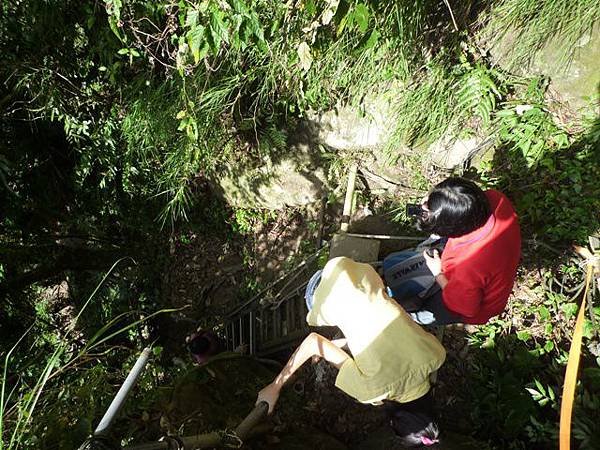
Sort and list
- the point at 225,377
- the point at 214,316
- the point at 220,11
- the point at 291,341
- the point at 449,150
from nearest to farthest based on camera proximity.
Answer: the point at 220,11 → the point at 225,377 → the point at 449,150 → the point at 291,341 → the point at 214,316

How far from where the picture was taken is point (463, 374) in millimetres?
3115

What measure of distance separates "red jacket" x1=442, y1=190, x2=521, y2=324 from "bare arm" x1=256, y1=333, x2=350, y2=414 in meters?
0.73

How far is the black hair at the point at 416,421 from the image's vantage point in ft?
8.27

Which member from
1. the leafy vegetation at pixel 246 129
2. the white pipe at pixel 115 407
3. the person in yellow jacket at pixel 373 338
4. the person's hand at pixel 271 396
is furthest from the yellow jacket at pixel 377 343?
the leafy vegetation at pixel 246 129

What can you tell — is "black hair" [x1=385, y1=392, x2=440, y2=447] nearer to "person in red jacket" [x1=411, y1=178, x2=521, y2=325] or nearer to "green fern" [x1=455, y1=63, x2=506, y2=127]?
"person in red jacket" [x1=411, y1=178, x2=521, y2=325]

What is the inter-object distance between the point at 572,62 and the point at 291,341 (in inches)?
129

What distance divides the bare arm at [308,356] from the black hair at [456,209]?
0.92 m

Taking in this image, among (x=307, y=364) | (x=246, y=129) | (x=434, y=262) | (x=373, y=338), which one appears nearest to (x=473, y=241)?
(x=434, y=262)

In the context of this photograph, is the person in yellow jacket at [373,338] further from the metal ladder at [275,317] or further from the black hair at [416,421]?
the metal ladder at [275,317]

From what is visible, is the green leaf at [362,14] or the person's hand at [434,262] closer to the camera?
the green leaf at [362,14]

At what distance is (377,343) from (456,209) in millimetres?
792

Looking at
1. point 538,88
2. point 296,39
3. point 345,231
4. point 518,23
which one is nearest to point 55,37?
point 296,39

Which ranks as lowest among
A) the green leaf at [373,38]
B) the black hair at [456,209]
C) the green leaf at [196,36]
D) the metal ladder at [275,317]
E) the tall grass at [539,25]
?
the metal ladder at [275,317]

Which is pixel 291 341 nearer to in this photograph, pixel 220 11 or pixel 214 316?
pixel 214 316
